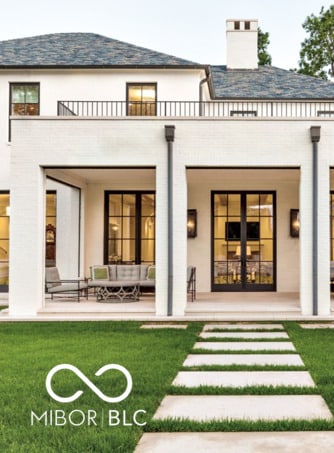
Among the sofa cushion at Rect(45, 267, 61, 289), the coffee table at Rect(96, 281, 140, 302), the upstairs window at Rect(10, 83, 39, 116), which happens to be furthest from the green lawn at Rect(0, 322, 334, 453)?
the upstairs window at Rect(10, 83, 39, 116)

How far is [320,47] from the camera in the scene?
108ft

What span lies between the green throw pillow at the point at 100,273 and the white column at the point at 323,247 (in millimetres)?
5596

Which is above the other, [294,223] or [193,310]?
[294,223]

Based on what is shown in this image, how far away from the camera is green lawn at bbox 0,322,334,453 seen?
13.7 feet

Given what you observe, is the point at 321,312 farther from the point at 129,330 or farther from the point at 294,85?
the point at 294,85

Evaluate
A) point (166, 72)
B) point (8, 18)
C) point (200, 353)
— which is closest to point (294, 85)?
point (166, 72)

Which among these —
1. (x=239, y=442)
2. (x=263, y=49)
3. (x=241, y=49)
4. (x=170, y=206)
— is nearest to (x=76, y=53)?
(x=241, y=49)

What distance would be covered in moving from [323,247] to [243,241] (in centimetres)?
434

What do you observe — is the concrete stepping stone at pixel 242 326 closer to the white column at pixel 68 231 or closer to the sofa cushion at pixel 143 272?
the sofa cushion at pixel 143 272

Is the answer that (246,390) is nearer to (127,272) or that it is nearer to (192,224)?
(127,272)

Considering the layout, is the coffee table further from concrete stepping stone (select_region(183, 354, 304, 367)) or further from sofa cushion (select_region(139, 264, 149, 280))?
concrete stepping stone (select_region(183, 354, 304, 367))

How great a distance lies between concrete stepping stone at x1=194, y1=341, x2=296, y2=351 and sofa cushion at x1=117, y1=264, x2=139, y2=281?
5.97 m

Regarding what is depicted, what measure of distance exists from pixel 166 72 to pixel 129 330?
29.2 ft

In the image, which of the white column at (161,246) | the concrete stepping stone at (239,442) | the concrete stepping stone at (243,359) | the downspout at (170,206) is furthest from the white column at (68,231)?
the concrete stepping stone at (239,442)
